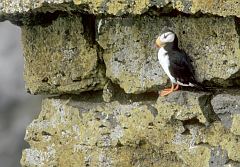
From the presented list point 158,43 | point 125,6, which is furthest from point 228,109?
point 125,6

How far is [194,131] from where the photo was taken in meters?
3.14

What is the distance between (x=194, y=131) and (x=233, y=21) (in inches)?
15.2

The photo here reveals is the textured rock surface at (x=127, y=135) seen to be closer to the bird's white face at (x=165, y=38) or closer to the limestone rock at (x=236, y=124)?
the limestone rock at (x=236, y=124)

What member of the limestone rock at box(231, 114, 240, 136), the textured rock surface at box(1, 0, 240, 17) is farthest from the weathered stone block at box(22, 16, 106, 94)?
the limestone rock at box(231, 114, 240, 136)

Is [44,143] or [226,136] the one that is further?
[44,143]

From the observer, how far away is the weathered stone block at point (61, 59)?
3361mm

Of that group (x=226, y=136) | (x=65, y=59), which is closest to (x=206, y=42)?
(x=226, y=136)

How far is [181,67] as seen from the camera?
3098 millimetres

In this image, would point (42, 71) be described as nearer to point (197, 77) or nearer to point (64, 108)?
point (64, 108)

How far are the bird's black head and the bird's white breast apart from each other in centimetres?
2

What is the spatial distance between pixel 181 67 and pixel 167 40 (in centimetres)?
10

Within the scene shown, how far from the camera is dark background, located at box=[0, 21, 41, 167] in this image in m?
7.58

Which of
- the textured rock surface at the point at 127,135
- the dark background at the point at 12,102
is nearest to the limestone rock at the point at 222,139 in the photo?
the textured rock surface at the point at 127,135

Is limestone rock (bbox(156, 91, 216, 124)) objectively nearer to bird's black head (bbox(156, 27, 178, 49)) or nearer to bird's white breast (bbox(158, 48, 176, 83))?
bird's white breast (bbox(158, 48, 176, 83))
